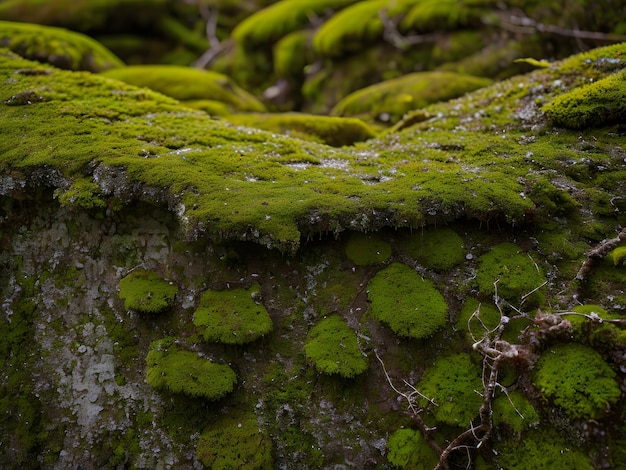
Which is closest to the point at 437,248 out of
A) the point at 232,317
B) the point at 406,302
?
the point at 406,302

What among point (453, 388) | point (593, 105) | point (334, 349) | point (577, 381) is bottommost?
point (453, 388)

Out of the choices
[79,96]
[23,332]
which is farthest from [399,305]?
[79,96]

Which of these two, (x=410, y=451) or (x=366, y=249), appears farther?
(x=366, y=249)

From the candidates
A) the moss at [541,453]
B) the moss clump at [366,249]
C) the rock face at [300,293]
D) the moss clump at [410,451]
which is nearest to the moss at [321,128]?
the rock face at [300,293]

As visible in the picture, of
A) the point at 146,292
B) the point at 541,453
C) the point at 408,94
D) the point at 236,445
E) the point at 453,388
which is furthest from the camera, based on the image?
the point at 408,94

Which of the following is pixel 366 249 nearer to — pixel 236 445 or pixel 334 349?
pixel 334 349

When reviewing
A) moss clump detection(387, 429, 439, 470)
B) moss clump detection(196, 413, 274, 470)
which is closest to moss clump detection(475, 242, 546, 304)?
moss clump detection(387, 429, 439, 470)
